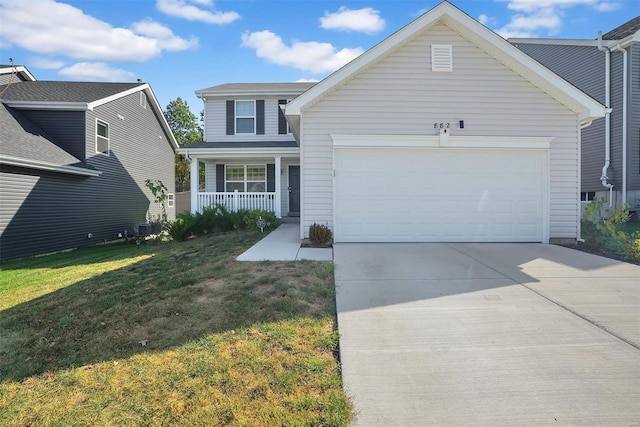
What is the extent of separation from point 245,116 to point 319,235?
9.51m

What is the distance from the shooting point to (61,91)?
13617mm

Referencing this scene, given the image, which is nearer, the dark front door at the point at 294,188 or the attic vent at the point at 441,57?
the attic vent at the point at 441,57

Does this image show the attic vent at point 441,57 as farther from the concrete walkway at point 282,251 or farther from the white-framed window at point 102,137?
the white-framed window at point 102,137

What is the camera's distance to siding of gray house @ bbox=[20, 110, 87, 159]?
12641mm

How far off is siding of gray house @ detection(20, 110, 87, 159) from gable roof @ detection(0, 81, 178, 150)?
0.85 feet

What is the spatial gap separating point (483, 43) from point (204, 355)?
8.71 metres

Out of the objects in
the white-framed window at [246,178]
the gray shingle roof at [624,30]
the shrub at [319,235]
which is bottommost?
the shrub at [319,235]

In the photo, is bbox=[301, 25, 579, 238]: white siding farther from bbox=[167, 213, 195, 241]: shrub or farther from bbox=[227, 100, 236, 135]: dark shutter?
bbox=[227, 100, 236, 135]: dark shutter

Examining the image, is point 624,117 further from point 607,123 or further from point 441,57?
point 441,57

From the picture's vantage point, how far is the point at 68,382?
9.02 feet

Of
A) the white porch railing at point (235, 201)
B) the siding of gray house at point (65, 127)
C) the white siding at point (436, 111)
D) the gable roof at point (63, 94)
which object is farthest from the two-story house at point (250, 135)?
the white siding at point (436, 111)

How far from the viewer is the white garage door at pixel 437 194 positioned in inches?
324

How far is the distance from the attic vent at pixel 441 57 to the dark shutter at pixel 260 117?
28.9ft

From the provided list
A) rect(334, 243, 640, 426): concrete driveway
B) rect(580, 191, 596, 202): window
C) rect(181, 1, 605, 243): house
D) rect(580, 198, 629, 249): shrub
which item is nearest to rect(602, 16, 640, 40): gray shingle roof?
rect(580, 191, 596, 202): window
